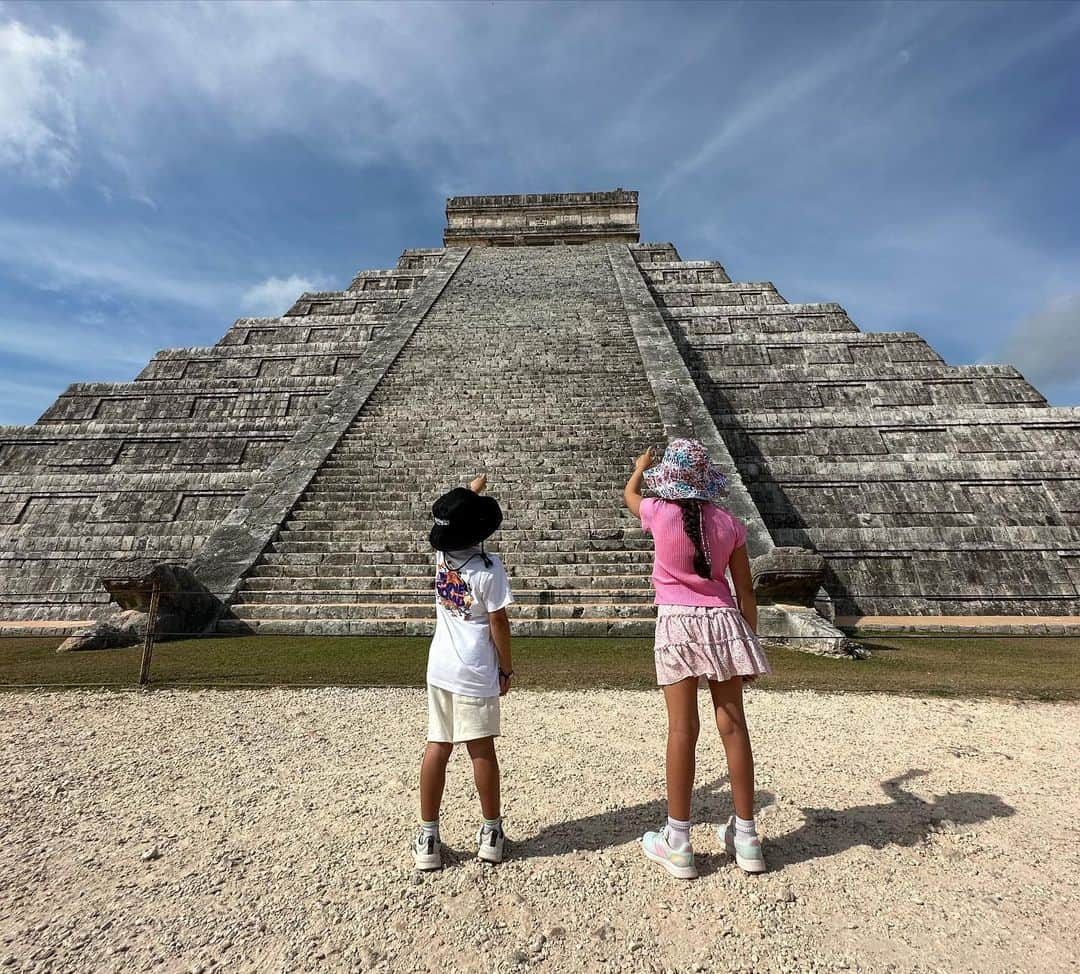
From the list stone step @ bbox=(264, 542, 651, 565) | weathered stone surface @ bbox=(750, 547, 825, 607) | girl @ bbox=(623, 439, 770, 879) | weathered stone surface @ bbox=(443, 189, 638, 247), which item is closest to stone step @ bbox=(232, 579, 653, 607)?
stone step @ bbox=(264, 542, 651, 565)

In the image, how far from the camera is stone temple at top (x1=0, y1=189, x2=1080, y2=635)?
8898 millimetres

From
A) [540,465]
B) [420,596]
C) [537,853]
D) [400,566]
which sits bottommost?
[537,853]

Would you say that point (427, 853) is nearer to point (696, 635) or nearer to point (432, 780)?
point (432, 780)

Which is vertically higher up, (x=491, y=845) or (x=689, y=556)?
(x=689, y=556)

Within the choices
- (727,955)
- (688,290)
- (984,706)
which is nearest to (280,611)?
(727,955)

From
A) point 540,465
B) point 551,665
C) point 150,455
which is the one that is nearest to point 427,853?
point 551,665

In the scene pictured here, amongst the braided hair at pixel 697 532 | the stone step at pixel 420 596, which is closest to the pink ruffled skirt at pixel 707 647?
the braided hair at pixel 697 532

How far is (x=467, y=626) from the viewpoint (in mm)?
2740

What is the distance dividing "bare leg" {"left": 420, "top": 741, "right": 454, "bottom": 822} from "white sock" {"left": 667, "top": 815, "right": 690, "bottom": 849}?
1033mm

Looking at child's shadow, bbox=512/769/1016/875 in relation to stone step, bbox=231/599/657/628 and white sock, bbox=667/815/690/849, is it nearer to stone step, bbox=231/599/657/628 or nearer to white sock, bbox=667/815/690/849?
white sock, bbox=667/815/690/849

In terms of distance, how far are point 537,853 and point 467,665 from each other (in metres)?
0.94

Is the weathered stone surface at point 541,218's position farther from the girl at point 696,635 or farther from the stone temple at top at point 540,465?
the girl at point 696,635

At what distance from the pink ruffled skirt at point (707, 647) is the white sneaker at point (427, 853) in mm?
1258

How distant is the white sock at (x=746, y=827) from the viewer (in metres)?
2.53
